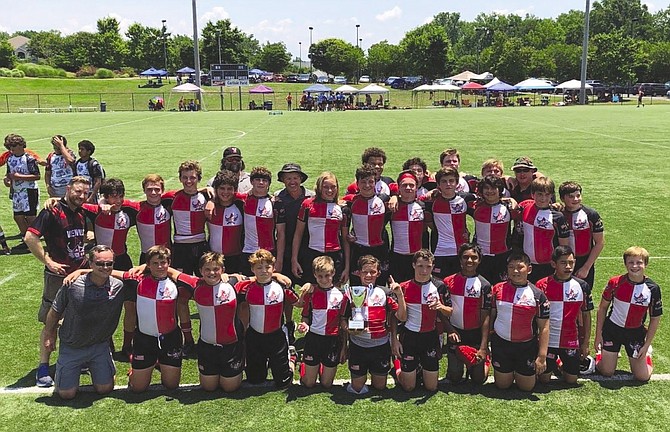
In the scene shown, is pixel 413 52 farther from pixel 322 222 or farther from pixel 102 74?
pixel 322 222

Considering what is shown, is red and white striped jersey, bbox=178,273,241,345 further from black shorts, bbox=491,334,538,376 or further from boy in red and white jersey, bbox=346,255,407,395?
black shorts, bbox=491,334,538,376

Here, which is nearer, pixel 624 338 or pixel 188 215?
pixel 624 338

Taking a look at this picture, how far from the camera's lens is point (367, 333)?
5047 mm

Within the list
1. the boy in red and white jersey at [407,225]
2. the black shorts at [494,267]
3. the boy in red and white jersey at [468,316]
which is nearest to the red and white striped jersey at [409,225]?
the boy in red and white jersey at [407,225]

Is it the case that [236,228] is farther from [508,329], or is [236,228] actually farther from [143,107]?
[143,107]

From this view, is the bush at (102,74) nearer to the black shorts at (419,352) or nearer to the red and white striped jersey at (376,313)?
the red and white striped jersey at (376,313)

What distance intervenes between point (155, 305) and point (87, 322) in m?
0.58

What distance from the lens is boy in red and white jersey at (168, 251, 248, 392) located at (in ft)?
16.5

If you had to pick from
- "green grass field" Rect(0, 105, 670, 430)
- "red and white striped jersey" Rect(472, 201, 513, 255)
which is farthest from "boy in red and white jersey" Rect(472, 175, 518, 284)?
"green grass field" Rect(0, 105, 670, 430)

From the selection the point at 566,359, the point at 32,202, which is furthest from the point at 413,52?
the point at 566,359

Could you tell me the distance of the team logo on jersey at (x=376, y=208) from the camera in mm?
6047

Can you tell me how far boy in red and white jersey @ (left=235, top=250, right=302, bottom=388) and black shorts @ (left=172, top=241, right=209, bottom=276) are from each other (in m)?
1.30

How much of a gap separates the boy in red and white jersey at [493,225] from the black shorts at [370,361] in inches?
64.0

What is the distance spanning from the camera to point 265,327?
203 inches
